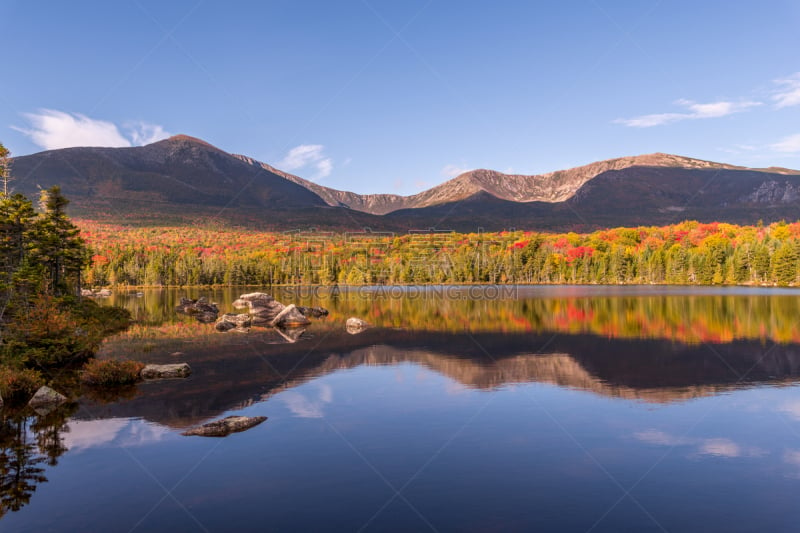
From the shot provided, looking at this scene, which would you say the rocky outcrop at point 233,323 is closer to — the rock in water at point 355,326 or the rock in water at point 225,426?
the rock in water at point 355,326

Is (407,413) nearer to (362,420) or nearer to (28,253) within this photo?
(362,420)

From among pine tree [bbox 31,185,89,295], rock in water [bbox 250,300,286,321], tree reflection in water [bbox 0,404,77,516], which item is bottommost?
rock in water [bbox 250,300,286,321]

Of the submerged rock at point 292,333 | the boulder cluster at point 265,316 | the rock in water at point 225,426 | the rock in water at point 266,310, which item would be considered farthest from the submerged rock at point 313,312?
the rock in water at point 225,426

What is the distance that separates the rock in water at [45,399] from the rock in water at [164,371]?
5468mm

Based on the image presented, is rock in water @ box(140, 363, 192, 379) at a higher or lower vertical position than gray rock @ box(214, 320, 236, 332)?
higher

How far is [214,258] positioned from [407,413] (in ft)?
557

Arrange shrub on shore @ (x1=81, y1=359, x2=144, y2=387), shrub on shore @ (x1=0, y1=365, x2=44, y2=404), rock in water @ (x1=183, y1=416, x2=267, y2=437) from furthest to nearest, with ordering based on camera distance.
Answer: shrub on shore @ (x1=81, y1=359, x2=144, y2=387) < shrub on shore @ (x1=0, y1=365, x2=44, y2=404) < rock in water @ (x1=183, y1=416, x2=267, y2=437)

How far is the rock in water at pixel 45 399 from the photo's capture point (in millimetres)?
24922

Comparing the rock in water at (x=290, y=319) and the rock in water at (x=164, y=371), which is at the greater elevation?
the rock in water at (x=164, y=371)

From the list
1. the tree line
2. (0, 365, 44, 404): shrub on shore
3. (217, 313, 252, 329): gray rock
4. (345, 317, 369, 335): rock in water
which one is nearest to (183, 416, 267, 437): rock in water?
(0, 365, 44, 404): shrub on shore

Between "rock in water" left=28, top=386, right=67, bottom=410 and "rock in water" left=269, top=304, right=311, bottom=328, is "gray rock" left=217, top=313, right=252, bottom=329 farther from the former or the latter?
"rock in water" left=28, top=386, right=67, bottom=410

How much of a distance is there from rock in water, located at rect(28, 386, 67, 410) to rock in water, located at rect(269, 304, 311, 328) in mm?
34769

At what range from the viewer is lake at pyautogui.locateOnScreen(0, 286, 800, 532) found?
14484 mm

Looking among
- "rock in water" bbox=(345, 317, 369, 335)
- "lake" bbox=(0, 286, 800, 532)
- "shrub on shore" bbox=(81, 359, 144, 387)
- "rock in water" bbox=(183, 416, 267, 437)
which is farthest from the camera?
"rock in water" bbox=(345, 317, 369, 335)
